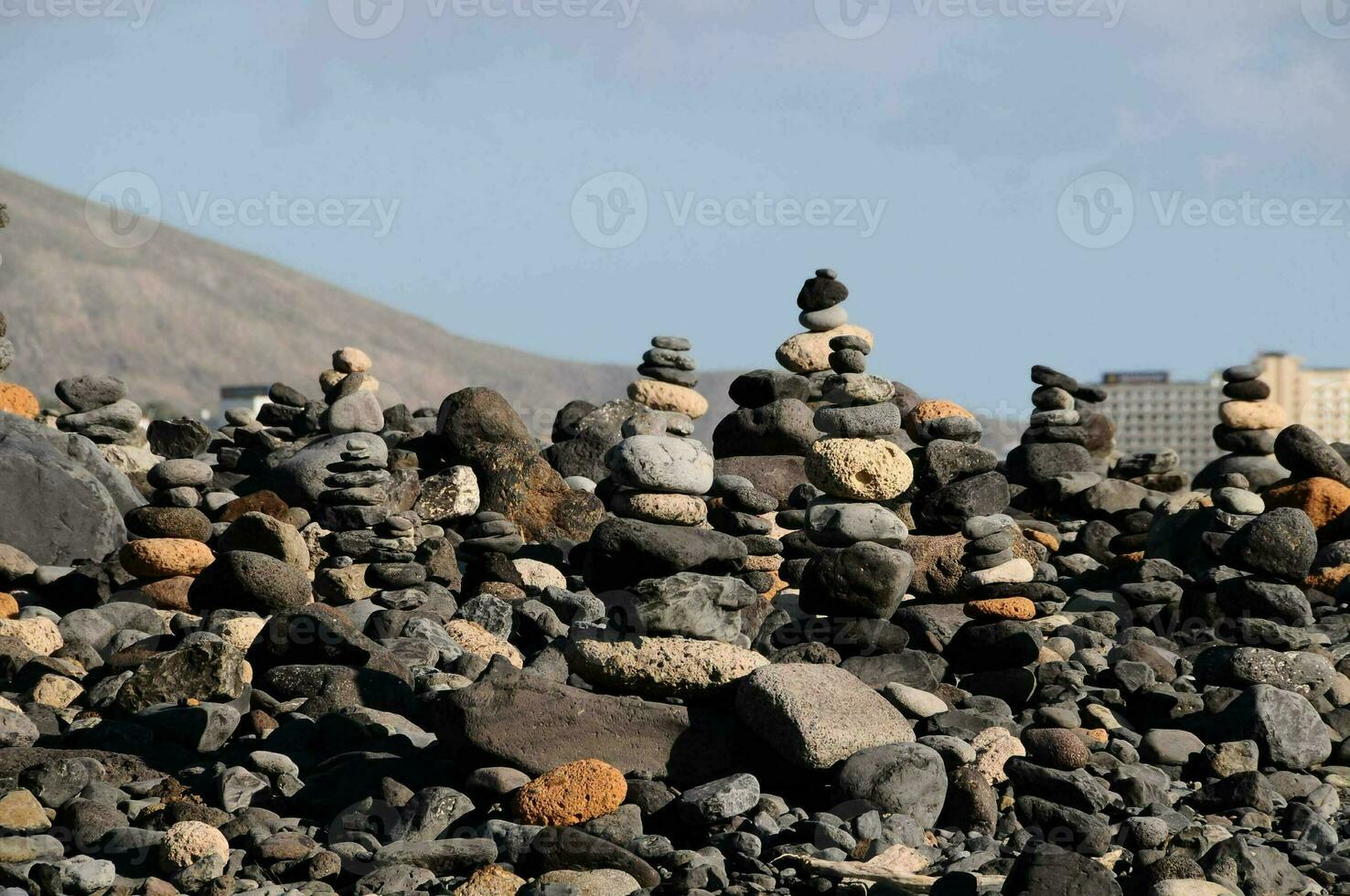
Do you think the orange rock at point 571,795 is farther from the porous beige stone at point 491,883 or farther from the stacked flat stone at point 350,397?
the stacked flat stone at point 350,397

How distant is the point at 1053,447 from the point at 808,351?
9.41 ft

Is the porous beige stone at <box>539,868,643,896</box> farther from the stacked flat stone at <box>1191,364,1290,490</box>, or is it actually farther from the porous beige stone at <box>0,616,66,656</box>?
the stacked flat stone at <box>1191,364,1290,490</box>

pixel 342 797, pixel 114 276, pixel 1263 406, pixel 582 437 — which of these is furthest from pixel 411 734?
pixel 114 276

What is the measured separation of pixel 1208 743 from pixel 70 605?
9093 mm

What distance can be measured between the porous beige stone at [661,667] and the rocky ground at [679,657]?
2 cm

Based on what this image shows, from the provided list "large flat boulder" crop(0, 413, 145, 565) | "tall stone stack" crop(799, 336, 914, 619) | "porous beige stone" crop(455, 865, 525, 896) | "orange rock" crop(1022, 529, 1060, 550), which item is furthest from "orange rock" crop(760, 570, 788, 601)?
"porous beige stone" crop(455, 865, 525, 896)

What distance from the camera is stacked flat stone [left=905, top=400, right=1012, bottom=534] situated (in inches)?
489

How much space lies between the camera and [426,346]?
388 ft

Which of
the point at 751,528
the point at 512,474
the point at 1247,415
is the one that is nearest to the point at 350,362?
the point at 512,474

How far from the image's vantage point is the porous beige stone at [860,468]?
10617mm

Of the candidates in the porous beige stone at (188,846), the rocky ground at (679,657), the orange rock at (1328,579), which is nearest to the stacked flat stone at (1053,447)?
the rocky ground at (679,657)

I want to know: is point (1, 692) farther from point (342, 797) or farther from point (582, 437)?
point (582, 437)

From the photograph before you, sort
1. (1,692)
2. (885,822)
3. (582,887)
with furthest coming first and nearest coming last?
(1,692) → (885,822) → (582,887)

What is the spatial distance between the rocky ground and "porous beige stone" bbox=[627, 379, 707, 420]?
4cm
